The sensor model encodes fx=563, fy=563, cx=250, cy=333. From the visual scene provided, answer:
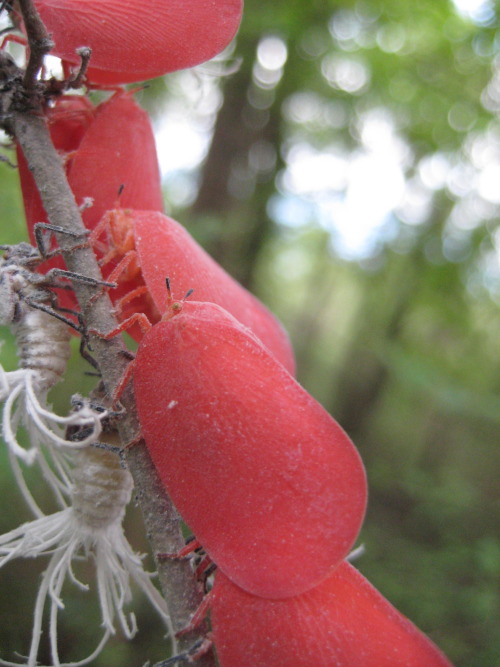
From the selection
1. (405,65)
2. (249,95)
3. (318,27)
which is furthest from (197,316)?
(249,95)

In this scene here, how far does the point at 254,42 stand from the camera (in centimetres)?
255

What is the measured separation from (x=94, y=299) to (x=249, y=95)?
2927 mm

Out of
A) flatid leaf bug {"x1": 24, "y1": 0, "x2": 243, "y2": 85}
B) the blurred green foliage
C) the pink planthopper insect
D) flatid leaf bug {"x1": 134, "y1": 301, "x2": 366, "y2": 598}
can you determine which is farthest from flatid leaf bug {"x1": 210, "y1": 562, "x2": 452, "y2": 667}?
the blurred green foliage

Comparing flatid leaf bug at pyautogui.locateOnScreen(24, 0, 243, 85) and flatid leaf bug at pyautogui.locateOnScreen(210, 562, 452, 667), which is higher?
flatid leaf bug at pyautogui.locateOnScreen(24, 0, 243, 85)

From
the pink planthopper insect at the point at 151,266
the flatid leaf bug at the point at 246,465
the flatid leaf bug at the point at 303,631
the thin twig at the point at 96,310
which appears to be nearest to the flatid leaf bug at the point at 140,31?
the thin twig at the point at 96,310

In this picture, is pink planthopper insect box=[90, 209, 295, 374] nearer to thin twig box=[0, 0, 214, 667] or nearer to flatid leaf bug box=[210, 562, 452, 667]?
thin twig box=[0, 0, 214, 667]

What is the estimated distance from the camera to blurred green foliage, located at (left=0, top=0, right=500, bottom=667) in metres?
1.93

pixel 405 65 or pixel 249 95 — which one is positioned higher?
pixel 405 65

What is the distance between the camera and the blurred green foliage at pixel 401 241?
6.35 feet

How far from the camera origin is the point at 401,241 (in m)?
4.64

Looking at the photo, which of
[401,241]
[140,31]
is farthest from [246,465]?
[401,241]

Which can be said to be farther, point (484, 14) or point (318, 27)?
point (318, 27)

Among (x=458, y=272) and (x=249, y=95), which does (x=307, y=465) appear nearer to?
(x=249, y=95)

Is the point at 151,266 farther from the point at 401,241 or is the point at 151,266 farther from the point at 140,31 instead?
the point at 401,241
